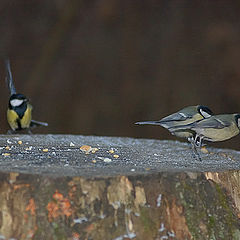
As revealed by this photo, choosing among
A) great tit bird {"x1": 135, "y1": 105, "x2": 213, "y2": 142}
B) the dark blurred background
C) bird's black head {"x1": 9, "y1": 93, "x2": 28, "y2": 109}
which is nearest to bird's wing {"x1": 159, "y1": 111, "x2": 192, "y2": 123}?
great tit bird {"x1": 135, "y1": 105, "x2": 213, "y2": 142}

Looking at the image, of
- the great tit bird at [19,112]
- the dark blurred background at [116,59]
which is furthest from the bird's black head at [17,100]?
the dark blurred background at [116,59]

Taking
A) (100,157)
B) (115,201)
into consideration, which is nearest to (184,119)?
(100,157)

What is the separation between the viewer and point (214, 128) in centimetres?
242

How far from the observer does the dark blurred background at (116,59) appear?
4.52 meters

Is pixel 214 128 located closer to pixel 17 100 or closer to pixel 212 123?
pixel 212 123

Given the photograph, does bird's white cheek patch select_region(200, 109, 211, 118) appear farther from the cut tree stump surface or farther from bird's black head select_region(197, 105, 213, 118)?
the cut tree stump surface

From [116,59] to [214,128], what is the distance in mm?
2342

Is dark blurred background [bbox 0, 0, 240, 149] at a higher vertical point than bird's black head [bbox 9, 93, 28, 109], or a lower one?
higher

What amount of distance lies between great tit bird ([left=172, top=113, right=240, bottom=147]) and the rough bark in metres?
0.65

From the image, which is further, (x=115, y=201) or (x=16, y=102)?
(x=16, y=102)

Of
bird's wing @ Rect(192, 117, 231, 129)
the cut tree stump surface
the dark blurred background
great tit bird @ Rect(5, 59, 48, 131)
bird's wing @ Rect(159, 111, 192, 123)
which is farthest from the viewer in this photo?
the dark blurred background

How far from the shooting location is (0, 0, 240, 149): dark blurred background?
4.52m

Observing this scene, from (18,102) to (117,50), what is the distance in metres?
1.55

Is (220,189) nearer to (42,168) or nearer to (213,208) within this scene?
(213,208)
